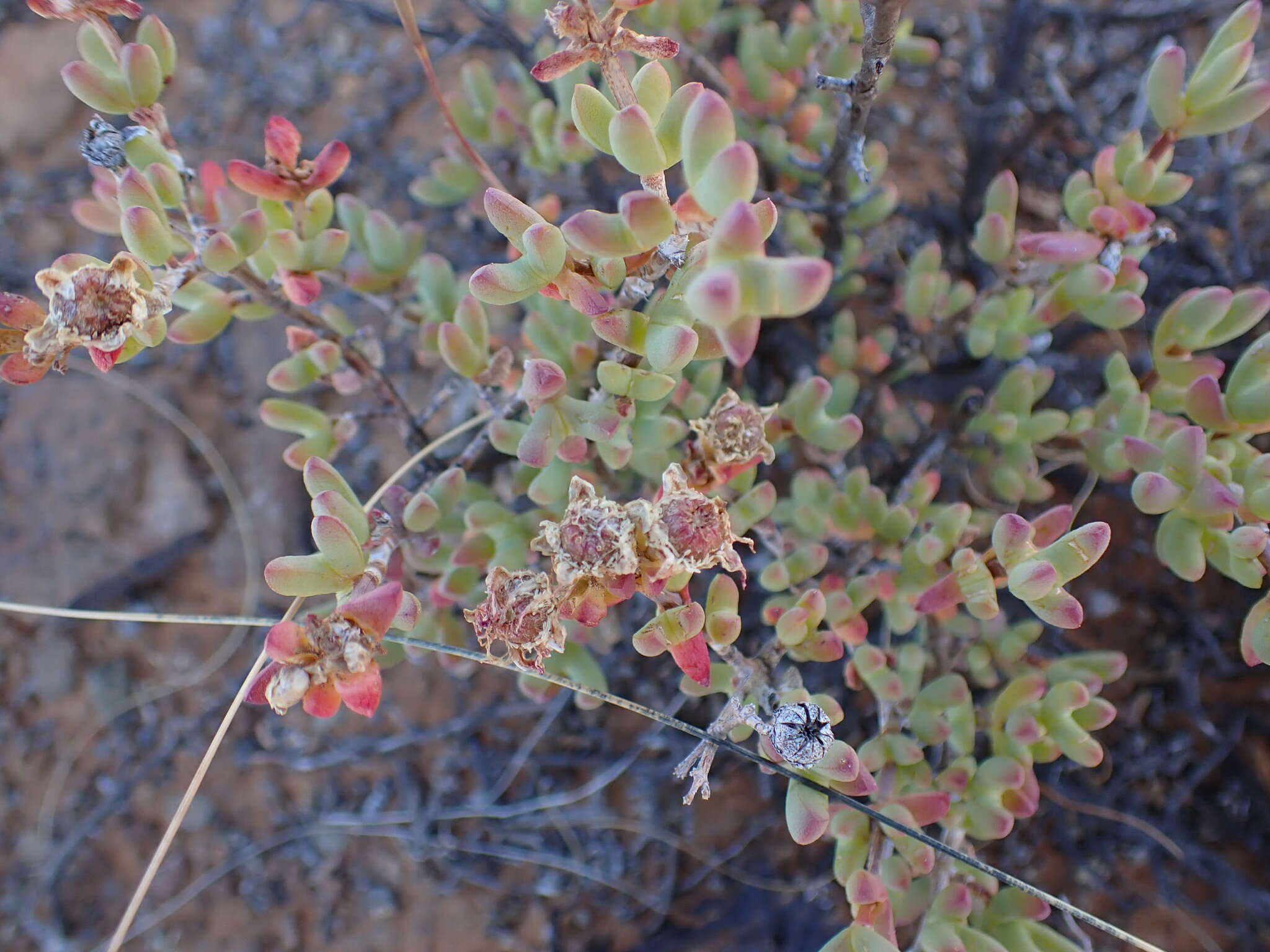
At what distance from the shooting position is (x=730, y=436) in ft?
3.68

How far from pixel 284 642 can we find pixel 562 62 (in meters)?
0.69

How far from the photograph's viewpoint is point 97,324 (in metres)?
0.97

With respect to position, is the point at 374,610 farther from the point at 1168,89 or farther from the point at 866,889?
the point at 1168,89

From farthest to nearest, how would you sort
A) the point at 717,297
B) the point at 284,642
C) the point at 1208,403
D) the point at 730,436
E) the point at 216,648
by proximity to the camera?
the point at 216,648 → the point at 1208,403 → the point at 730,436 → the point at 284,642 → the point at 717,297

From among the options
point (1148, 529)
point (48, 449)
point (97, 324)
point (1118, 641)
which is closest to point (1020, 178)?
point (1148, 529)

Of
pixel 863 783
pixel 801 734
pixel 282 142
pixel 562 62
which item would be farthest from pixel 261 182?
pixel 863 783

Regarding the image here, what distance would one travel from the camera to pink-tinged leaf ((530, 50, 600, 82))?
99 cm

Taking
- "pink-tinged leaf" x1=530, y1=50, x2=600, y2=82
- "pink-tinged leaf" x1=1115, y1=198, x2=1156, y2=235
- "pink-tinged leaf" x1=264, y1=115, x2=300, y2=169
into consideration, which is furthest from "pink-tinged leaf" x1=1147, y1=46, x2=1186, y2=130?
"pink-tinged leaf" x1=264, y1=115, x2=300, y2=169

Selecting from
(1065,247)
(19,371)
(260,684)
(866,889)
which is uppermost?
(1065,247)

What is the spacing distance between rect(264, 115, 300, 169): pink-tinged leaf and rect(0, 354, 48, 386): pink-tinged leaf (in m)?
0.39

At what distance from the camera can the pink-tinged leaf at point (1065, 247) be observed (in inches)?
49.8

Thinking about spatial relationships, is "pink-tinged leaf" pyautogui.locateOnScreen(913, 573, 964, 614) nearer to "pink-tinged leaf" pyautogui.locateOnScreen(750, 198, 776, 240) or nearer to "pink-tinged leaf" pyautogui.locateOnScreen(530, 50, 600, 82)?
"pink-tinged leaf" pyautogui.locateOnScreen(750, 198, 776, 240)

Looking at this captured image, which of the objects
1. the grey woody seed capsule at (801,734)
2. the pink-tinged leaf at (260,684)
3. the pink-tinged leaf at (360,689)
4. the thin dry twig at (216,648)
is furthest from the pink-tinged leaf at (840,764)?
the thin dry twig at (216,648)

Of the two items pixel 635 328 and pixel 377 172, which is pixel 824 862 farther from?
pixel 377 172
